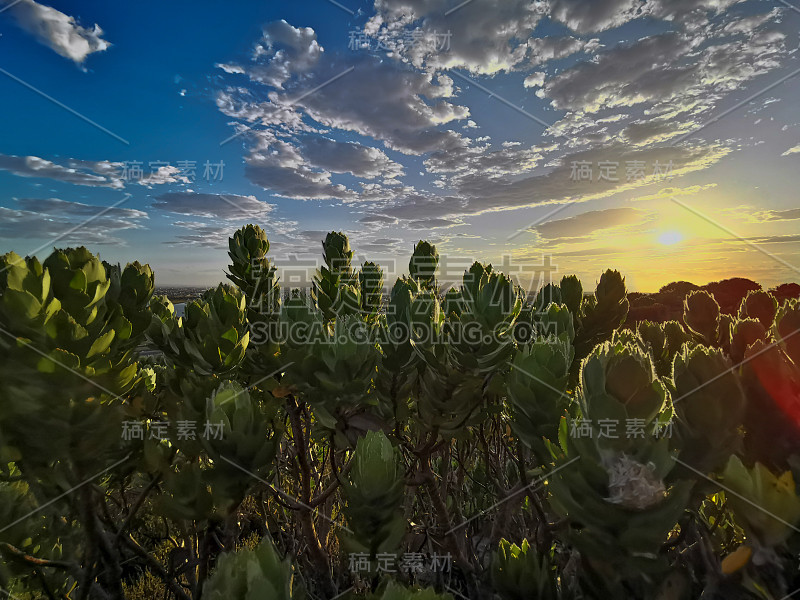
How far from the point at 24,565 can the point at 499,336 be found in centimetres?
221

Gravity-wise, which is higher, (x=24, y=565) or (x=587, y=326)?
(x=587, y=326)

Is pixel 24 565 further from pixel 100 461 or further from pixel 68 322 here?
pixel 68 322

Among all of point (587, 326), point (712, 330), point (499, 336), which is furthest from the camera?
point (587, 326)

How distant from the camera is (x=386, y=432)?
1867 mm

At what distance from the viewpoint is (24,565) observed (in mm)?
1786

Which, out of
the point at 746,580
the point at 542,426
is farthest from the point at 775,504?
the point at 542,426

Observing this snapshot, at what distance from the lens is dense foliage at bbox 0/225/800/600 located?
1.17 m

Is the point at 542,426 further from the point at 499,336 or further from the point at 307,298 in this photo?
the point at 307,298

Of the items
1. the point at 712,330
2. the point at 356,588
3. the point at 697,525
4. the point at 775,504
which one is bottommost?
the point at 356,588

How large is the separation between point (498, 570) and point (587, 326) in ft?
5.90

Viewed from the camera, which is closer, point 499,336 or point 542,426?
point 542,426

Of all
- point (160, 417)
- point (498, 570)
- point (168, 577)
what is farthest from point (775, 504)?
point (160, 417)

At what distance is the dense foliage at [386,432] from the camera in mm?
1172

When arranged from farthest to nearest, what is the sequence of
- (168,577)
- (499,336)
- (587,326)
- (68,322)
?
1. (587,326)
2. (168,577)
3. (499,336)
4. (68,322)
